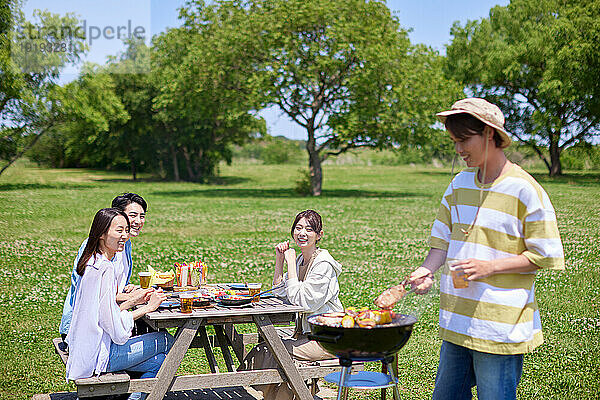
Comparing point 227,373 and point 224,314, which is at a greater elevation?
point 224,314

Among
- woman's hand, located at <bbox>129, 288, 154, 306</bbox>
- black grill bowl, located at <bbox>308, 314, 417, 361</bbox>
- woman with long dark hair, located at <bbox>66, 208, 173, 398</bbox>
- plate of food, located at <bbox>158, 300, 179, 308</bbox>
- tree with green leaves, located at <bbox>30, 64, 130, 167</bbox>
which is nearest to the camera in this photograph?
black grill bowl, located at <bbox>308, 314, 417, 361</bbox>

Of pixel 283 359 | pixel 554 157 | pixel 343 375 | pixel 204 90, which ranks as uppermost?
pixel 204 90

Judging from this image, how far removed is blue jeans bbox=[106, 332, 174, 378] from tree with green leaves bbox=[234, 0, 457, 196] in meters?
30.8

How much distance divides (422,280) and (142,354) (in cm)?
220

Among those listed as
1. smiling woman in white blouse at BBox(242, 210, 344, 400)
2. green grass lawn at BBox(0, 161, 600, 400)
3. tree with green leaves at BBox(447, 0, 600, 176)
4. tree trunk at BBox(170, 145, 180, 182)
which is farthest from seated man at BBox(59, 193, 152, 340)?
tree trunk at BBox(170, 145, 180, 182)

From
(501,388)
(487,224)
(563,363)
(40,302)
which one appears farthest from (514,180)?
(40,302)

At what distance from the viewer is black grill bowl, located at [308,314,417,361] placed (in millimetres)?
3549

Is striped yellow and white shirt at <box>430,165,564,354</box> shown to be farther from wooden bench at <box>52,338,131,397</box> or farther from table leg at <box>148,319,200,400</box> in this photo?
wooden bench at <box>52,338,131,397</box>

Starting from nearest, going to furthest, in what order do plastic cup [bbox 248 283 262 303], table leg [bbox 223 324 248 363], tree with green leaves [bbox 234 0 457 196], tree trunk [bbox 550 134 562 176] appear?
plastic cup [bbox 248 283 262 303] → table leg [bbox 223 324 248 363] → tree with green leaves [bbox 234 0 457 196] → tree trunk [bbox 550 134 562 176]

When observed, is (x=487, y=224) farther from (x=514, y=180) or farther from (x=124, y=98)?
(x=124, y=98)

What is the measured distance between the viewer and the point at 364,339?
3.56m

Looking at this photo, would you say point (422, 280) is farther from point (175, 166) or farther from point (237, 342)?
point (175, 166)

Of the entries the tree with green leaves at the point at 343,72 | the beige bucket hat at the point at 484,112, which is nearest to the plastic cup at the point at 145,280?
the beige bucket hat at the point at 484,112

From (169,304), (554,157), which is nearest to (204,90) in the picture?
(554,157)
